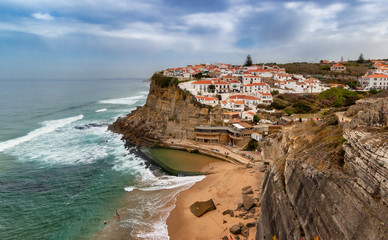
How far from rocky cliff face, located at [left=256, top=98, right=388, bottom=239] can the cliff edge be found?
2509cm

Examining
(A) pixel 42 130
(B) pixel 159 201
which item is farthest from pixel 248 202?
(A) pixel 42 130

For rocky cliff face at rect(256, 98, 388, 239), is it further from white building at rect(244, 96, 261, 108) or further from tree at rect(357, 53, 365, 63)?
tree at rect(357, 53, 365, 63)

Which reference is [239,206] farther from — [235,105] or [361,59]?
[361,59]

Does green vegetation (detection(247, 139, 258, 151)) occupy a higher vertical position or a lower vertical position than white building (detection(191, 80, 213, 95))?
lower

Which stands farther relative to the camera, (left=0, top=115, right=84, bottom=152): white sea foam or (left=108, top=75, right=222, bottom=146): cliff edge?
(left=108, top=75, right=222, bottom=146): cliff edge

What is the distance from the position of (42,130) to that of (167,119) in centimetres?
2571

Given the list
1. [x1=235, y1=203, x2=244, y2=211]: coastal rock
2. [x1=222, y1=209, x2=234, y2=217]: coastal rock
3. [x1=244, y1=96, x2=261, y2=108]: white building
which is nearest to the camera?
[x1=222, y1=209, x2=234, y2=217]: coastal rock

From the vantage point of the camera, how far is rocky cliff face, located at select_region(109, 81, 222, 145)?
37.3 meters

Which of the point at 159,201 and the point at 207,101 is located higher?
the point at 207,101

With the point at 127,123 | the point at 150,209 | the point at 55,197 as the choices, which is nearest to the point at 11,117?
the point at 127,123

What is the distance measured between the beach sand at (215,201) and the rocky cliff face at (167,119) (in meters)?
11.0

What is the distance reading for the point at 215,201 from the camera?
20500 mm

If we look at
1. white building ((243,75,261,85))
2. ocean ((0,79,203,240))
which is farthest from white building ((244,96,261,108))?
ocean ((0,79,203,240))

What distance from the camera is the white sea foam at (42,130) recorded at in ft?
119
